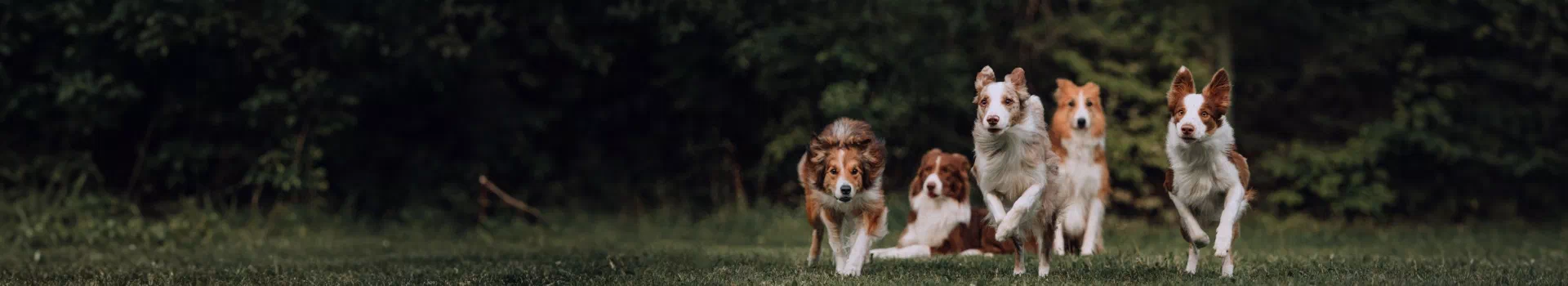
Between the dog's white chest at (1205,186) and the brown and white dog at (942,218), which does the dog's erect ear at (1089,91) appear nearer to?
the brown and white dog at (942,218)

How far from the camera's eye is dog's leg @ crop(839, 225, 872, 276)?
26.6 ft

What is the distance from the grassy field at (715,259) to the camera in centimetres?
809

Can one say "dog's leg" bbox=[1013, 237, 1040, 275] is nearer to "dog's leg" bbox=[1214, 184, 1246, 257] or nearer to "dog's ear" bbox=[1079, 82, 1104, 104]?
"dog's leg" bbox=[1214, 184, 1246, 257]

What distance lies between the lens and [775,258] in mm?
9961

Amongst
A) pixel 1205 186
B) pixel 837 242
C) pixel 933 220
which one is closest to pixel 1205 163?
pixel 1205 186

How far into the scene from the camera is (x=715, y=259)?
9867 mm

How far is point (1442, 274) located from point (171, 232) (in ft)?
36.4

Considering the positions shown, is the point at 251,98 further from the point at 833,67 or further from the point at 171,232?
the point at 833,67

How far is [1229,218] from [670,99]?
11.0m

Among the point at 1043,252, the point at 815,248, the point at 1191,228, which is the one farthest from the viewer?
the point at 815,248

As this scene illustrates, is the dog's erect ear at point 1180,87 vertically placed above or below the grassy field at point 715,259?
above

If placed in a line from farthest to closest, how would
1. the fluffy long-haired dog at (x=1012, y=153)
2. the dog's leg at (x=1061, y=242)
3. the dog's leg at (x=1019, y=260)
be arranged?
the dog's leg at (x=1061, y=242) → the dog's leg at (x=1019, y=260) → the fluffy long-haired dog at (x=1012, y=153)

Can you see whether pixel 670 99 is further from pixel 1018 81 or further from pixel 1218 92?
pixel 1218 92

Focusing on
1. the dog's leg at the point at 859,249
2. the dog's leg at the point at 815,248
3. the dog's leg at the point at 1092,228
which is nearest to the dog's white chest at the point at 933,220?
the dog's leg at the point at 1092,228
